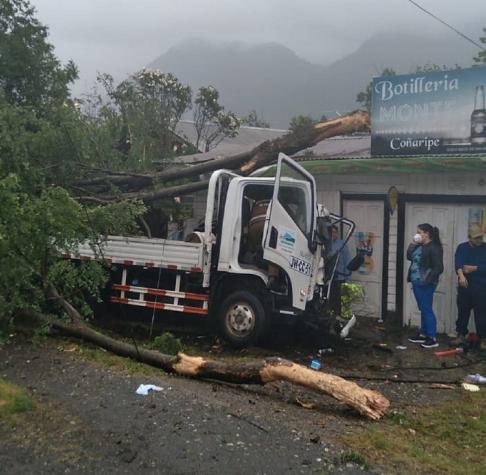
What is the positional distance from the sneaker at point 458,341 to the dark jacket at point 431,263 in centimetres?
95

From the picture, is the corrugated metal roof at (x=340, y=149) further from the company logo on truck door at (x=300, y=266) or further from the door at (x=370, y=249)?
the company logo on truck door at (x=300, y=266)

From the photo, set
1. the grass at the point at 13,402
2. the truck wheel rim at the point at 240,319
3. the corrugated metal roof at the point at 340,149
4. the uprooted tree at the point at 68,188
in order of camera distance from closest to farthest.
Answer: the grass at the point at 13,402 → the uprooted tree at the point at 68,188 → the truck wheel rim at the point at 240,319 → the corrugated metal roof at the point at 340,149

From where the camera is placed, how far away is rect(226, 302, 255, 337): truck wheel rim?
318 inches

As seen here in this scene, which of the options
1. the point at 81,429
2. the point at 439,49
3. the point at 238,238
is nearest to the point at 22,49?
the point at 238,238

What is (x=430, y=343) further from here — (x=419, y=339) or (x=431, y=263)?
(x=431, y=263)

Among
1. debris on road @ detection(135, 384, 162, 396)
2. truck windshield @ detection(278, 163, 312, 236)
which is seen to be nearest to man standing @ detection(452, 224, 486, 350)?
truck windshield @ detection(278, 163, 312, 236)

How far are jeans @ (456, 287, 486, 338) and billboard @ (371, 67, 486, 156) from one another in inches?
84.0

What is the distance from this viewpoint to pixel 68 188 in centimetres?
960

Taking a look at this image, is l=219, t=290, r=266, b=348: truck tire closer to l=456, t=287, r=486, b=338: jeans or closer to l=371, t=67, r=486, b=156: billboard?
l=456, t=287, r=486, b=338: jeans

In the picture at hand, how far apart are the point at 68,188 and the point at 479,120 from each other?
631 cm

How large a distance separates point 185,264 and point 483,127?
484cm

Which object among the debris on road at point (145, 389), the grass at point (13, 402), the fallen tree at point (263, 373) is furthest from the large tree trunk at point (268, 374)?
the grass at point (13, 402)

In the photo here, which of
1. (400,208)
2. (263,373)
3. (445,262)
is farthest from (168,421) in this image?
(400,208)

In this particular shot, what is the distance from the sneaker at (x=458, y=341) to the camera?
8742 mm
